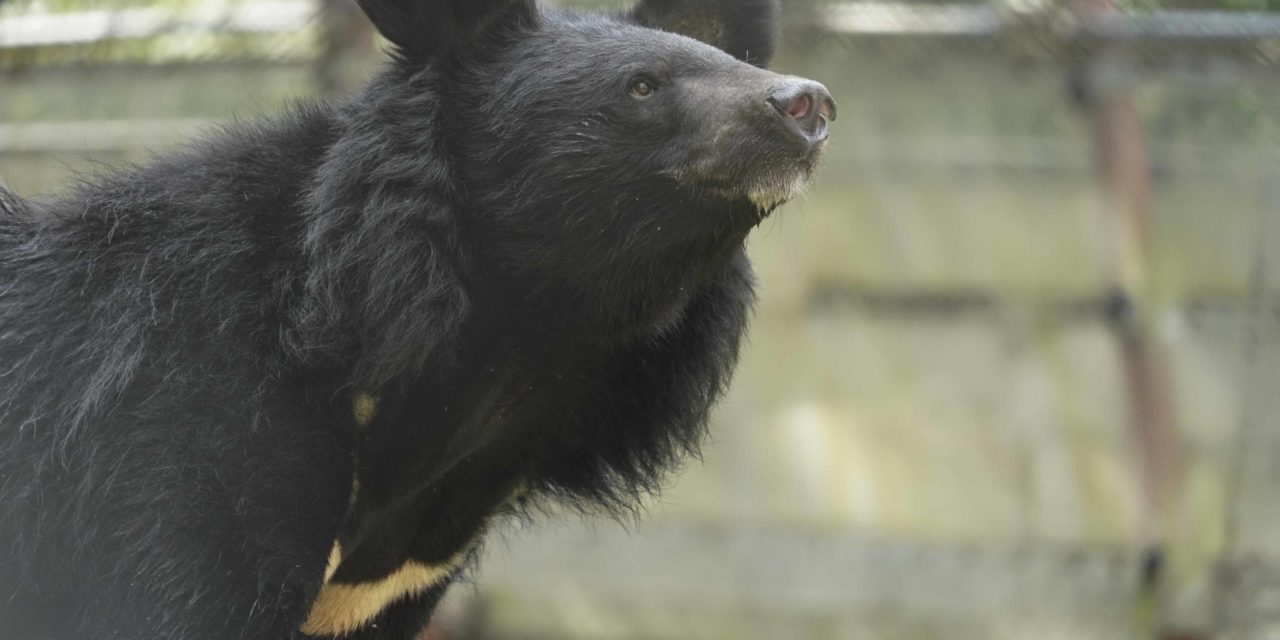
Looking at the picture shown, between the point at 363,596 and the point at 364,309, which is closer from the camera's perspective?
the point at 364,309

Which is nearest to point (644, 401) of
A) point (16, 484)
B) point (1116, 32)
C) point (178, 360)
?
point (178, 360)

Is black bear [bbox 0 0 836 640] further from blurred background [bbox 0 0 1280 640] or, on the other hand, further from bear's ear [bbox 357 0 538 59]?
blurred background [bbox 0 0 1280 640]

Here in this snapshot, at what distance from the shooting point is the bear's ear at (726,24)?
12.7 ft

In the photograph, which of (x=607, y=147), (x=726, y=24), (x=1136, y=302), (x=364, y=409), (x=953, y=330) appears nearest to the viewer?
(x=364, y=409)

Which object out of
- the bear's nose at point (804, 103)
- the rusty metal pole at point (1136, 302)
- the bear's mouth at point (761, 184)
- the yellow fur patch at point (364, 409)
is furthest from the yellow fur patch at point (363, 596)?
the rusty metal pole at point (1136, 302)

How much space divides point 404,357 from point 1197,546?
212 inches

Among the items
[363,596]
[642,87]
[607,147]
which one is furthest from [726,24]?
[363,596]

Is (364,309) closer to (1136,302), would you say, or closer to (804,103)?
(804,103)

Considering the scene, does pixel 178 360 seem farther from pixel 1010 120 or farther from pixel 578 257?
pixel 1010 120

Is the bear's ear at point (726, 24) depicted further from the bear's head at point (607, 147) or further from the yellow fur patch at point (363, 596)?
Result: the yellow fur patch at point (363, 596)

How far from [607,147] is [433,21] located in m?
0.51

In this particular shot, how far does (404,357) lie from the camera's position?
127 inches

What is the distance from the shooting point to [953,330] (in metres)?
7.82

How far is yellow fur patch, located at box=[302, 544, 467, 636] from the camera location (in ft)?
11.7
